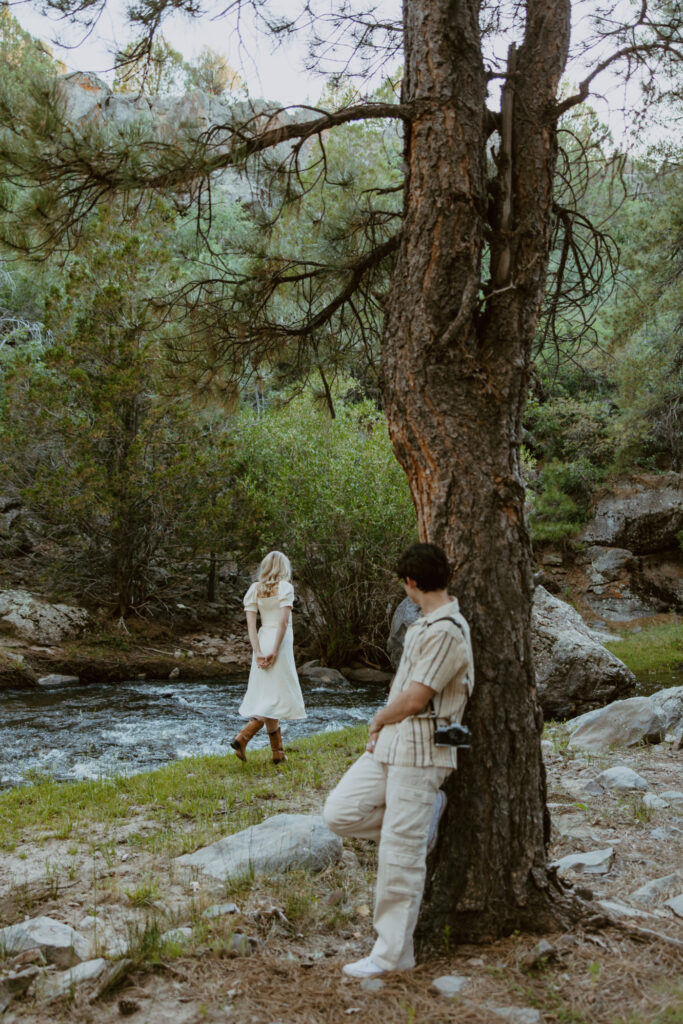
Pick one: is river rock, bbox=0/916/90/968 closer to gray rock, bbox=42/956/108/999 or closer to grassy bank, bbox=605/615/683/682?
gray rock, bbox=42/956/108/999

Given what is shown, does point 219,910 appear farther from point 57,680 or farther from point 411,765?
point 57,680

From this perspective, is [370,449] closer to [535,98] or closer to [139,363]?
[139,363]

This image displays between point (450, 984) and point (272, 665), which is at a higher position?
point (272, 665)

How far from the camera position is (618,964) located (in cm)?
336

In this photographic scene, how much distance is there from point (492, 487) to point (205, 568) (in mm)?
17095

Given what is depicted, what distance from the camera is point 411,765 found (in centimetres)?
338

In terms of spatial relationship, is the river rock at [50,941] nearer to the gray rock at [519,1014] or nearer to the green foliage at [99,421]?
the gray rock at [519,1014]

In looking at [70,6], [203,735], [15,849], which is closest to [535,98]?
[70,6]

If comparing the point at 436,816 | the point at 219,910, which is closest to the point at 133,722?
the point at 219,910

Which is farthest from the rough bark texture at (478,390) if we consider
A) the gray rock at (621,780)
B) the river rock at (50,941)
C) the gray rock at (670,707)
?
the gray rock at (670,707)

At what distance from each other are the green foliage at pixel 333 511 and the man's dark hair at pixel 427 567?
1317cm

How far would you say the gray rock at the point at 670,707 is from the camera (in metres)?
9.00

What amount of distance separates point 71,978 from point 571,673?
928 centimetres

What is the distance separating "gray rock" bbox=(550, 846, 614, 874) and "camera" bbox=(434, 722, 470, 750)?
172 centimetres
